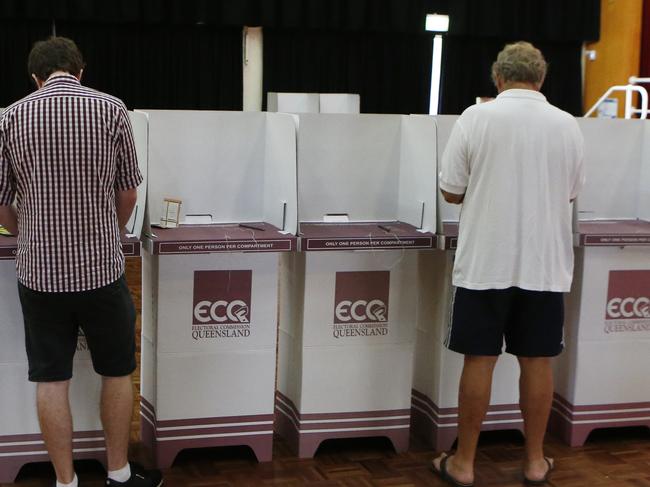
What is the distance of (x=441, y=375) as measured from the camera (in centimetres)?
296

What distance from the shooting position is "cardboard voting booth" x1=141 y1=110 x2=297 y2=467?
270cm

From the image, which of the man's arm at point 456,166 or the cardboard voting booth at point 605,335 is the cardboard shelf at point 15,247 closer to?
the man's arm at point 456,166

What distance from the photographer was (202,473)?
2.72 metres

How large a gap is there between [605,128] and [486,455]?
1260 millimetres

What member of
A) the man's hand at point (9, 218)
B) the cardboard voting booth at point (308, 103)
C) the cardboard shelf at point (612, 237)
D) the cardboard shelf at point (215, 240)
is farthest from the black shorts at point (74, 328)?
the cardboard voting booth at point (308, 103)

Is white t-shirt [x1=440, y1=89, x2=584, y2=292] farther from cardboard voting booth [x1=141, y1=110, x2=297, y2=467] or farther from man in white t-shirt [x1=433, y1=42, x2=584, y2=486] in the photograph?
cardboard voting booth [x1=141, y1=110, x2=297, y2=467]

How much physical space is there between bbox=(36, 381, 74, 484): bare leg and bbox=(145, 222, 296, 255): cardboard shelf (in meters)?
0.48

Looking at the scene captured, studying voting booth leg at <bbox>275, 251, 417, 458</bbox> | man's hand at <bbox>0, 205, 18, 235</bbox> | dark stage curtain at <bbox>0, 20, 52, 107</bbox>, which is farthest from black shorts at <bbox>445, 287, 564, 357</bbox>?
dark stage curtain at <bbox>0, 20, 52, 107</bbox>

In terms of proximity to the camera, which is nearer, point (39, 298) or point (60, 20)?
point (39, 298)

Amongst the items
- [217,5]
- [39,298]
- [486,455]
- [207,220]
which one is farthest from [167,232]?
[217,5]

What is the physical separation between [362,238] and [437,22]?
6704 mm

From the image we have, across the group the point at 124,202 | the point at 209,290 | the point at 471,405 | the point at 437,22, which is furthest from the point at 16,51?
the point at 471,405

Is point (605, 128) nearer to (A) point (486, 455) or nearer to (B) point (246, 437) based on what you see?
(A) point (486, 455)

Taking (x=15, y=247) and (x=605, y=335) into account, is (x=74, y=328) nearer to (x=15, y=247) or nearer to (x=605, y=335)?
Result: (x=15, y=247)
